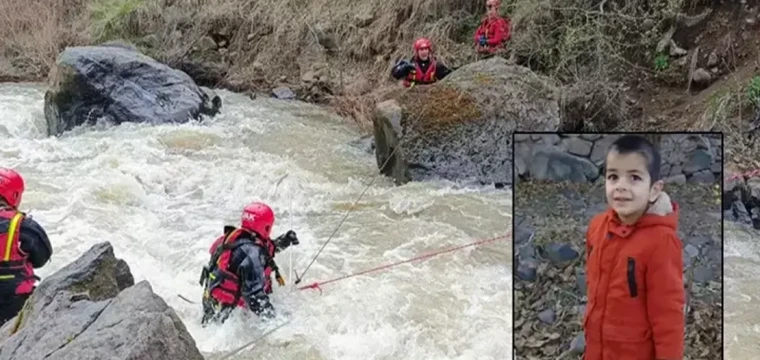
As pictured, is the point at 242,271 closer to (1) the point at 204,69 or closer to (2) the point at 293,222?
(2) the point at 293,222

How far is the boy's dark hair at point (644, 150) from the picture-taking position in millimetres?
1509

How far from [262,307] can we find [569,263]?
9.61 feet

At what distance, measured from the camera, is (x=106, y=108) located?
9719mm

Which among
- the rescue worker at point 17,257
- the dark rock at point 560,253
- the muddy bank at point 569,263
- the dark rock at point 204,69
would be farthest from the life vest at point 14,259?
the dark rock at point 204,69

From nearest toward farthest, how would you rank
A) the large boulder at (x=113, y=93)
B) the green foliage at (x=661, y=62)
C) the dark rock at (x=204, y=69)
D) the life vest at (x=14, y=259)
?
the life vest at (x=14, y=259) < the green foliage at (x=661, y=62) < the large boulder at (x=113, y=93) < the dark rock at (x=204, y=69)

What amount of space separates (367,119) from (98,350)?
7347 mm

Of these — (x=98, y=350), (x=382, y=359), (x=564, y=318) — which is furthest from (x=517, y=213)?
(x=382, y=359)

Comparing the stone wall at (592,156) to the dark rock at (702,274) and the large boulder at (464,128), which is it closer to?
the dark rock at (702,274)

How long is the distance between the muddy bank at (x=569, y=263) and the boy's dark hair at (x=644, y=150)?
0.05 m

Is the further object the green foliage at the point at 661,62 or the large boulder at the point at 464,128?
the green foliage at the point at 661,62

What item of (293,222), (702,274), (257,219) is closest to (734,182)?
(293,222)

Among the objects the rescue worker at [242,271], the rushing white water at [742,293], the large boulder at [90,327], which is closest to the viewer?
the large boulder at [90,327]

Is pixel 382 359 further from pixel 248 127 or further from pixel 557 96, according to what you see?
pixel 248 127

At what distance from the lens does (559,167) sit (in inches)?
64.6
